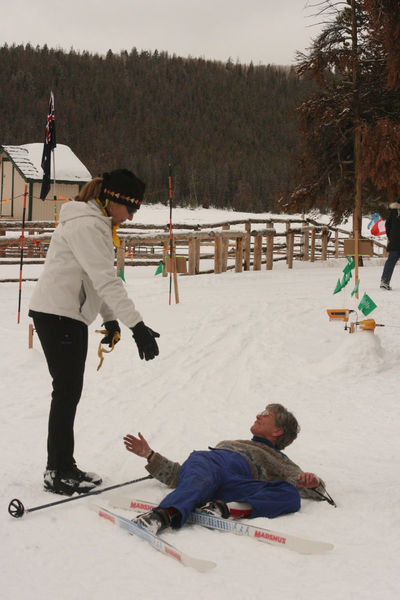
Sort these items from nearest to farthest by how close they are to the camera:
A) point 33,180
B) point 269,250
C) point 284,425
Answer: point 284,425 → point 269,250 → point 33,180

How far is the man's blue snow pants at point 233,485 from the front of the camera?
3.45 meters

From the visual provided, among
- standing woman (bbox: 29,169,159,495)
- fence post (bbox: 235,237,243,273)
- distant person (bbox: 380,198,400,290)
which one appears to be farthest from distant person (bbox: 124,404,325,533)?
A: fence post (bbox: 235,237,243,273)

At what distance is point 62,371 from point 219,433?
1879 millimetres

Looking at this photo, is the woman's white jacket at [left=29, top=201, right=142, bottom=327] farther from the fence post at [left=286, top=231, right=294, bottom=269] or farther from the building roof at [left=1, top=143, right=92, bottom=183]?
the building roof at [left=1, top=143, right=92, bottom=183]

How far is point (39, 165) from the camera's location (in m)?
31.9

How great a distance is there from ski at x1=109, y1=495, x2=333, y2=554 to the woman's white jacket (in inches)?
38.5

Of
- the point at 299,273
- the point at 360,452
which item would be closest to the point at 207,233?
the point at 299,273

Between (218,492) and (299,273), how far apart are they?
13.2 meters

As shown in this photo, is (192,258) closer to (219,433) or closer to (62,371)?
(219,433)

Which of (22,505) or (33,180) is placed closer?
(22,505)

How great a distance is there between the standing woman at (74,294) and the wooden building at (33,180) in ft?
86.3

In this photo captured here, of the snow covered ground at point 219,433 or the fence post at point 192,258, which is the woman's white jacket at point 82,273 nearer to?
the snow covered ground at point 219,433

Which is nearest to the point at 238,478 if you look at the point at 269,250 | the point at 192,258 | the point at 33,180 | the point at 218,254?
the point at 192,258

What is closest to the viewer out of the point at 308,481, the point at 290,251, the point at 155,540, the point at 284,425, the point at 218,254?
the point at 155,540
